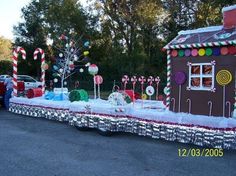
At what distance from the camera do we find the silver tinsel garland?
7707 mm

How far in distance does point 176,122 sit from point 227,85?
1468 mm

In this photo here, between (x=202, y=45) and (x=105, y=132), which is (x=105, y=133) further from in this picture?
(x=202, y=45)

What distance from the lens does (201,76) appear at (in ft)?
29.9

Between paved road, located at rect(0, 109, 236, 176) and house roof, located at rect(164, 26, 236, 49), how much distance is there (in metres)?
2.49

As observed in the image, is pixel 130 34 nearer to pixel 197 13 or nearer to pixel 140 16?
pixel 140 16

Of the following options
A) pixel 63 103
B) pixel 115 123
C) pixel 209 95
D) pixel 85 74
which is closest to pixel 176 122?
pixel 209 95

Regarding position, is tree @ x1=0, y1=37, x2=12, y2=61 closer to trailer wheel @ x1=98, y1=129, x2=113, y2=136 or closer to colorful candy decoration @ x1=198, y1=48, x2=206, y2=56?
trailer wheel @ x1=98, y1=129, x2=113, y2=136

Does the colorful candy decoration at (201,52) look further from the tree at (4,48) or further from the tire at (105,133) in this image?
the tree at (4,48)

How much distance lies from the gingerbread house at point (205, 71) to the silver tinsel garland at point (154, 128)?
A: 88 centimetres

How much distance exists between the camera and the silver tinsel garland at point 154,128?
7.71 metres

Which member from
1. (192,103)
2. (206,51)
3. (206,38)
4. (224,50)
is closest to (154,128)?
A: (192,103)

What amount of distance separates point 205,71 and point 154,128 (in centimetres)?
191

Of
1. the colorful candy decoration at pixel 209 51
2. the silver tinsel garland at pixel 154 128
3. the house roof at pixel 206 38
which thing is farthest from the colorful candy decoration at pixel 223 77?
the silver tinsel garland at pixel 154 128

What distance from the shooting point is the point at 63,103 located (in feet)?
38.9
